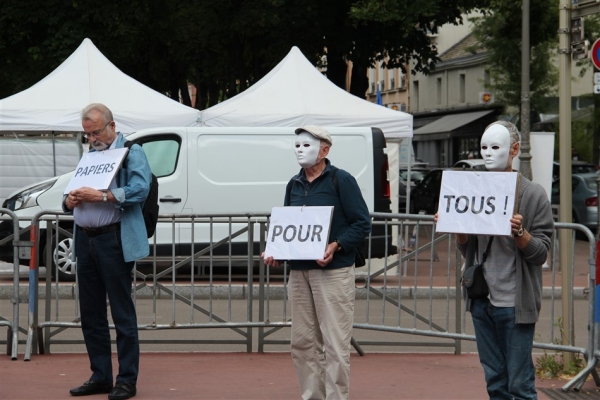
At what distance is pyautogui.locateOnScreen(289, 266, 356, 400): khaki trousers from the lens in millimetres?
6305

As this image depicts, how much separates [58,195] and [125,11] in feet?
39.9

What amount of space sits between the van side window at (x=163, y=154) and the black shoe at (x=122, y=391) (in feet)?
24.3

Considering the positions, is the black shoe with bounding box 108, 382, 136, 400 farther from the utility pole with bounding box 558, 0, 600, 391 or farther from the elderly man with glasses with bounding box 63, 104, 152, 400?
the utility pole with bounding box 558, 0, 600, 391

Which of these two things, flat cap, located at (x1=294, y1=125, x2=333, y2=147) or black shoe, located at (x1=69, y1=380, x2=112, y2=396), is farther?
black shoe, located at (x1=69, y1=380, x2=112, y2=396)

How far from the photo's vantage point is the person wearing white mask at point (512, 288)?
5.30 metres

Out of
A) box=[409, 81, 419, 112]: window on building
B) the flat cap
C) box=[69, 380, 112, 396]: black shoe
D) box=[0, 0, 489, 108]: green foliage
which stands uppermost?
box=[409, 81, 419, 112]: window on building

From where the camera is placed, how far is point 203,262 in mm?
9273

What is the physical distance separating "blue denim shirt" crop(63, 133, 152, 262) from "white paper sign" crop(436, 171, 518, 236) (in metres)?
1.97

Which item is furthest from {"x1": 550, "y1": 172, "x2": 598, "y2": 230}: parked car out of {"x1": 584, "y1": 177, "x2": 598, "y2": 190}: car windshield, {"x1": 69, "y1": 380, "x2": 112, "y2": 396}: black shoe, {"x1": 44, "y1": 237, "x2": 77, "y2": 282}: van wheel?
{"x1": 69, "y1": 380, "x2": 112, "y2": 396}: black shoe

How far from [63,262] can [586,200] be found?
16635 mm

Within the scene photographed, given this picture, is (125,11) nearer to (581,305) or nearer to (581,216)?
(581,216)

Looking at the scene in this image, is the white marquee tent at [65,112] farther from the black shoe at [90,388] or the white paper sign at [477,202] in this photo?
the white paper sign at [477,202]

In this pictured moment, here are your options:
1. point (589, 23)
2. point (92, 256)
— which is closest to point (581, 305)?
point (92, 256)

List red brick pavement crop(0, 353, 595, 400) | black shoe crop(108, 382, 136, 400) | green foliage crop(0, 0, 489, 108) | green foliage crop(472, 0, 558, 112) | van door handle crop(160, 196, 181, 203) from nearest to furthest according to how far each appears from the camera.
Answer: black shoe crop(108, 382, 136, 400), red brick pavement crop(0, 353, 595, 400), van door handle crop(160, 196, 181, 203), green foliage crop(0, 0, 489, 108), green foliage crop(472, 0, 558, 112)
